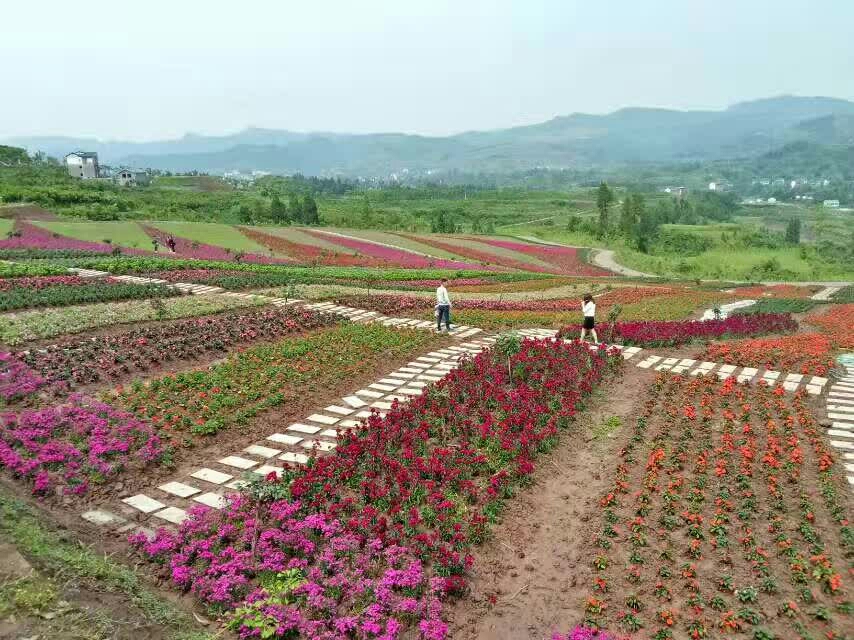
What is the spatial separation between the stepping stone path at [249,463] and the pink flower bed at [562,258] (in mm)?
37106

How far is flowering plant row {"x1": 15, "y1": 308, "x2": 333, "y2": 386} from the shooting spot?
12.3 metres

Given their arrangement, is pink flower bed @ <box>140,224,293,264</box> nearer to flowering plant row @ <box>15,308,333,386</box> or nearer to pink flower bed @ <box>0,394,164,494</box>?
flowering plant row @ <box>15,308,333,386</box>

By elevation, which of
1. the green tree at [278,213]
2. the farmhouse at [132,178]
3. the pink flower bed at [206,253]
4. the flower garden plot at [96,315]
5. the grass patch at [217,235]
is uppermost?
the farmhouse at [132,178]

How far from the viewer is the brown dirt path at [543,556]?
6.02 meters

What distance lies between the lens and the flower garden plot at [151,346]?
40.2 feet

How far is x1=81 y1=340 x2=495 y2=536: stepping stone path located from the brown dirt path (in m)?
3.37

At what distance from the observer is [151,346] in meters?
14.1

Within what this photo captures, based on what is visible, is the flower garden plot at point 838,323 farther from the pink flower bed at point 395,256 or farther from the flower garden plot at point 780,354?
the pink flower bed at point 395,256

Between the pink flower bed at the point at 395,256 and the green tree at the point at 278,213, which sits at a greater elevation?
the green tree at the point at 278,213

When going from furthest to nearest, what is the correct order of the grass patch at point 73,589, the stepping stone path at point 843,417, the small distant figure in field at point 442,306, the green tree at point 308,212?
the green tree at point 308,212 < the small distant figure in field at point 442,306 < the stepping stone path at point 843,417 < the grass patch at point 73,589

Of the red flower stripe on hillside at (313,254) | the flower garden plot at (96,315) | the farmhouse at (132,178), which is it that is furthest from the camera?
the farmhouse at (132,178)

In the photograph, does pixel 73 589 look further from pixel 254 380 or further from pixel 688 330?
pixel 688 330

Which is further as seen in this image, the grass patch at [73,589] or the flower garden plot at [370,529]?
the flower garden plot at [370,529]

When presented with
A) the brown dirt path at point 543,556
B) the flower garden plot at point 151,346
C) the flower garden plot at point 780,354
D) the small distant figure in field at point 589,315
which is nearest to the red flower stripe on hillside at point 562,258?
the flower garden plot at point 780,354
